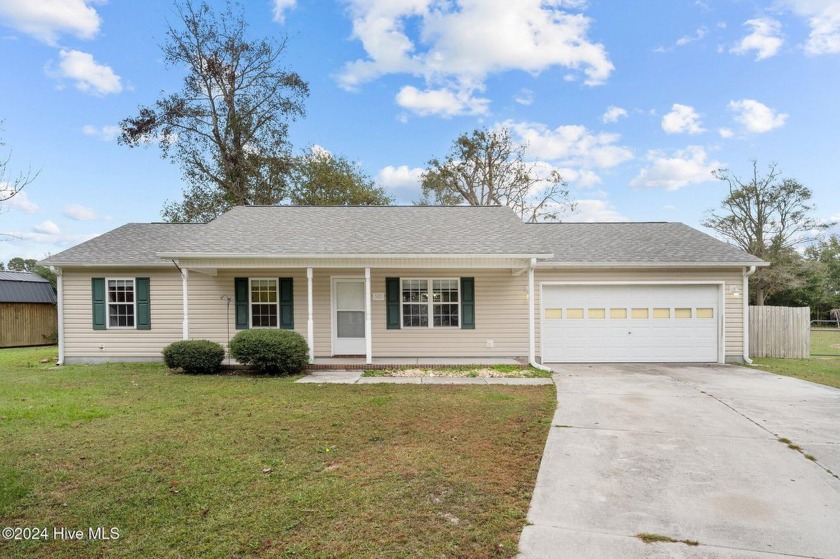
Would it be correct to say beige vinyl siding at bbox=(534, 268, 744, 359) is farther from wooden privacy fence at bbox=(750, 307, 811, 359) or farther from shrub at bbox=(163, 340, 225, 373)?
shrub at bbox=(163, 340, 225, 373)

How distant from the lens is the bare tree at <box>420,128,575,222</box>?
2539 centimetres

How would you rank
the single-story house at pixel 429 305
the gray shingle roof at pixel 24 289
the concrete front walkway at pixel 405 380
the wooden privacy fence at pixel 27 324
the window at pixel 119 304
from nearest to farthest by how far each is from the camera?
the concrete front walkway at pixel 405 380 < the single-story house at pixel 429 305 < the window at pixel 119 304 < the wooden privacy fence at pixel 27 324 < the gray shingle roof at pixel 24 289

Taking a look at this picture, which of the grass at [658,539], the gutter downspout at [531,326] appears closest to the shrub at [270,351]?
the gutter downspout at [531,326]

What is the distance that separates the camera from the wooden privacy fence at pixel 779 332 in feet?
39.8

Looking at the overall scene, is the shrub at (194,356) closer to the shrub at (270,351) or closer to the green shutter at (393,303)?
the shrub at (270,351)

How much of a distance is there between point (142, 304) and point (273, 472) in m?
9.40

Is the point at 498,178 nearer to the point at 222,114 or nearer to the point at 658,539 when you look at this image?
the point at 222,114

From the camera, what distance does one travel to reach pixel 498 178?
1021 inches

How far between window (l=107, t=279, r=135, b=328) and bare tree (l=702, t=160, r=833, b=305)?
30.4 meters

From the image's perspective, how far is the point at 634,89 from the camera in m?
15.1

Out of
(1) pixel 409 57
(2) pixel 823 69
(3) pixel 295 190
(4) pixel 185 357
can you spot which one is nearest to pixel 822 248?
(2) pixel 823 69

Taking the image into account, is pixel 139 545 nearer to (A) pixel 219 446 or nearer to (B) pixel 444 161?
(A) pixel 219 446

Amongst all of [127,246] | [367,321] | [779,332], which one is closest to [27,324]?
[127,246]

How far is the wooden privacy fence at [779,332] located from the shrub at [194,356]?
46.5 ft
